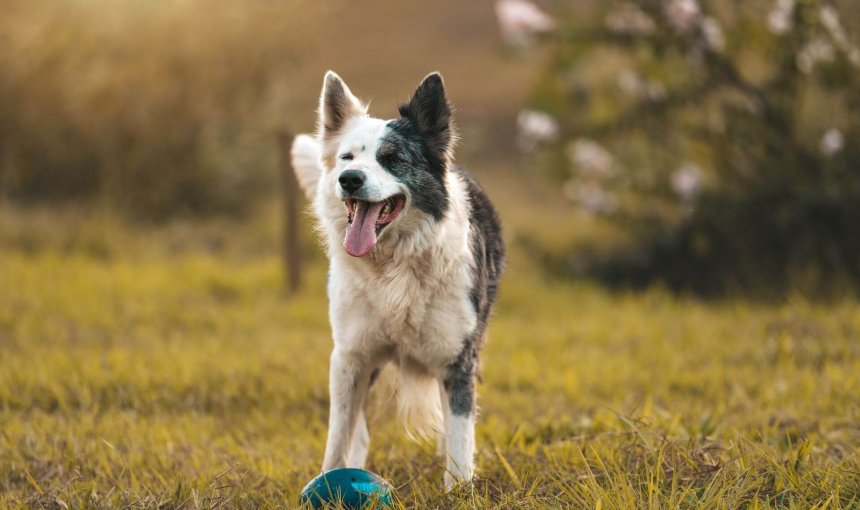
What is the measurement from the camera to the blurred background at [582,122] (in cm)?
843

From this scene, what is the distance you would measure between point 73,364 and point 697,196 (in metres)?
5.40

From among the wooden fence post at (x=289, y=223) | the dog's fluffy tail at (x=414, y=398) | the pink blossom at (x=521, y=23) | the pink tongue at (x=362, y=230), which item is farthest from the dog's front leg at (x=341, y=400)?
the pink blossom at (x=521, y=23)

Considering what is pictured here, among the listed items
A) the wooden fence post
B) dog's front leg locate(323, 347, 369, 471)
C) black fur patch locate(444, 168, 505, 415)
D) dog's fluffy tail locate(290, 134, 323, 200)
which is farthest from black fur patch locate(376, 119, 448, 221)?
the wooden fence post

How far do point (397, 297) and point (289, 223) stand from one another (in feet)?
13.6

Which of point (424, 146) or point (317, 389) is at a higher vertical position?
point (424, 146)

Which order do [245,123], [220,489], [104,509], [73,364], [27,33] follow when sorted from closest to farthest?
[104,509]
[220,489]
[73,364]
[27,33]
[245,123]

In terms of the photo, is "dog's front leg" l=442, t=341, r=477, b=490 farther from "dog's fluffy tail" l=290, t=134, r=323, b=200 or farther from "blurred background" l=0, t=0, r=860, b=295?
"blurred background" l=0, t=0, r=860, b=295

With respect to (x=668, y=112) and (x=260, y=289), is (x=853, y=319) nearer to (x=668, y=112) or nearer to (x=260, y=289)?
(x=668, y=112)

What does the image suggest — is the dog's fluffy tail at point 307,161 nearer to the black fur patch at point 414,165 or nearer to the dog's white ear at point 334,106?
the dog's white ear at point 334,106

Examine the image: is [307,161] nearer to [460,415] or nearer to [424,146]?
[424,146]

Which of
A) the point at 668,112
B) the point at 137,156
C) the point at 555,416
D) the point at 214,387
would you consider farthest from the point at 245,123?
the point at 555,416

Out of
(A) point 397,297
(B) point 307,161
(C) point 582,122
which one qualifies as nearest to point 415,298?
(A) point 397,297

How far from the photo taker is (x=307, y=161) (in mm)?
4902

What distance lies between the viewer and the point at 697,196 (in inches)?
342
